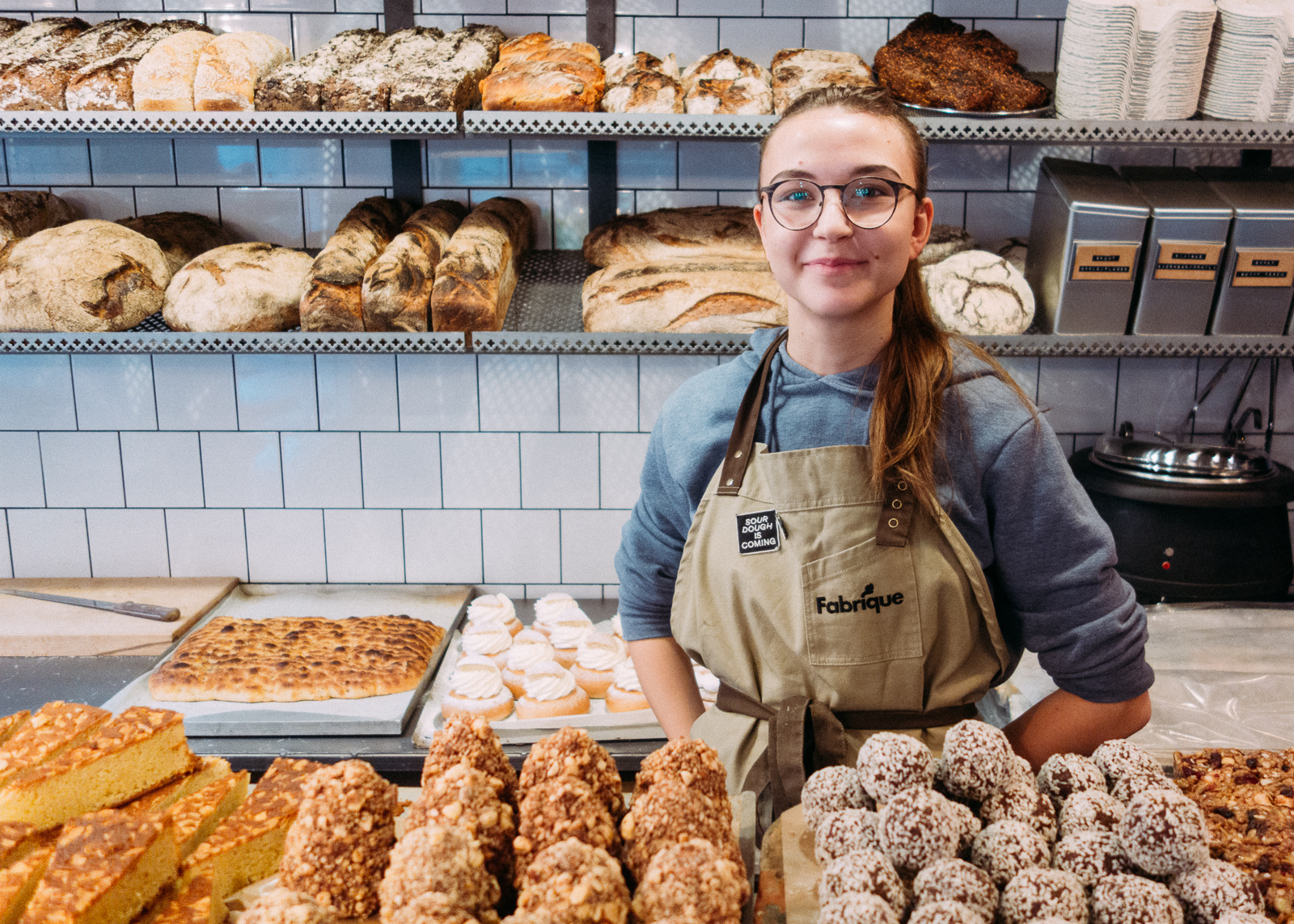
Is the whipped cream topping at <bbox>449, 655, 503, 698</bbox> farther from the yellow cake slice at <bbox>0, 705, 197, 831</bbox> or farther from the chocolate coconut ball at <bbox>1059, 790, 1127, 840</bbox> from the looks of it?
the chocolate coconut ball at <bbox>1059, 790, 1127, 840</bbox>

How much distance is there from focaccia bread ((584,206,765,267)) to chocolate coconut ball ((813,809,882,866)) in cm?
151

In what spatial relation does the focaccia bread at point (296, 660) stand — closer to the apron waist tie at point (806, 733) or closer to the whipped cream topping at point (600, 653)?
the whipped cream topping at point (600, 653)

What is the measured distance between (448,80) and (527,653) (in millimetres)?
1258

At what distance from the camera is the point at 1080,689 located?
1294mm

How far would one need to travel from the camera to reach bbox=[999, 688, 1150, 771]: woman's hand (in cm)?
131

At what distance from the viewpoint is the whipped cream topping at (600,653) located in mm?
2172

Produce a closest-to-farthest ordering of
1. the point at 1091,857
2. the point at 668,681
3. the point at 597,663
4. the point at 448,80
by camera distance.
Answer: the point at 1091,857 → the point at 668,681 → the point at 448,80 → the point at 597,663

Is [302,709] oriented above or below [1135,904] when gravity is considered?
below

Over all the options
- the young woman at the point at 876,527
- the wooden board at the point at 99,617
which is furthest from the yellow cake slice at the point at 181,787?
the wooden board at the point at 99,617

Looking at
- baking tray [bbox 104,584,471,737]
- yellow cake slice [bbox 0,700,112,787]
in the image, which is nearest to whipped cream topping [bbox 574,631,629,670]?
baking tray [bbox 104,584,471,737]

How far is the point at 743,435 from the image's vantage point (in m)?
1.33

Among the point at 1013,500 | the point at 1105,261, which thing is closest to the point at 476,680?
the point at 1013,500

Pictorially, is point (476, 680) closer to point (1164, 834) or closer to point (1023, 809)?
point (1023, 809)

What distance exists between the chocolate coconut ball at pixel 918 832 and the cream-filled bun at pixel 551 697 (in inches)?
50.1
